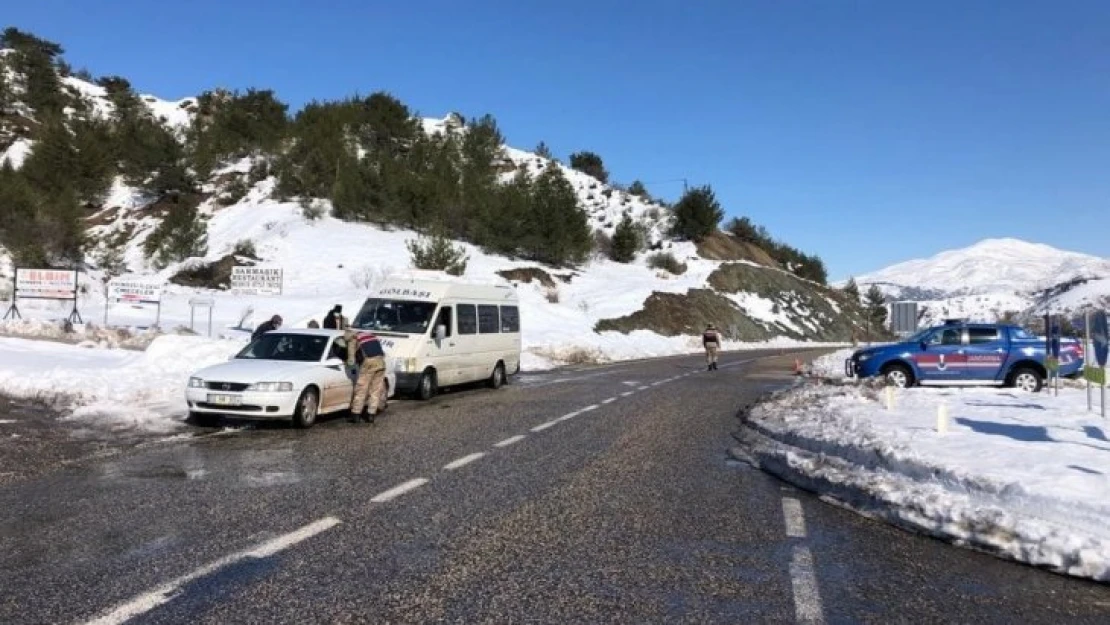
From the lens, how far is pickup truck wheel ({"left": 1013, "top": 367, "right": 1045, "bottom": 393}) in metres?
19.6

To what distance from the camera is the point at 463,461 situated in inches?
373

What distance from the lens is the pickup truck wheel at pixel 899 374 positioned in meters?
20.2

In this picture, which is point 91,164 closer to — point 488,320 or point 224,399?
point 488,320

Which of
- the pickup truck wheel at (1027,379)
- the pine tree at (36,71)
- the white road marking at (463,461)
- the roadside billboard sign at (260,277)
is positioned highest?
the pine tree at (36,71)

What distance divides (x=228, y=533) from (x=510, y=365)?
15127 millimetres

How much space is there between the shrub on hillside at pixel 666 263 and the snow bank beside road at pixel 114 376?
167 feet

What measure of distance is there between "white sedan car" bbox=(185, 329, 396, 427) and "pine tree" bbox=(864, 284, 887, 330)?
79017 mm

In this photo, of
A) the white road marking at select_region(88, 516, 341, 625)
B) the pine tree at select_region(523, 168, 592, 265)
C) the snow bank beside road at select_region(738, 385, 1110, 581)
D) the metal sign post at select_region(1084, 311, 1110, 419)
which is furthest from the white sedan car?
the pine tree at select_region(523, 168, 592, 265)

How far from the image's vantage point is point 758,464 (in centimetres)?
973

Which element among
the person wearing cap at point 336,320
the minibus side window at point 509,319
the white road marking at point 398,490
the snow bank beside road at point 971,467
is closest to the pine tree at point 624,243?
the minibus side window at point 509,319

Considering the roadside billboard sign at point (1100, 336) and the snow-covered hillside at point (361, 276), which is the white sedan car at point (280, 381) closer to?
the roadside billboard sign at point (1100, 336)

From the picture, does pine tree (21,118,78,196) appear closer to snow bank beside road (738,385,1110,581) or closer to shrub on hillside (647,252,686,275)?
shrub on hillside (647,252,686,275)

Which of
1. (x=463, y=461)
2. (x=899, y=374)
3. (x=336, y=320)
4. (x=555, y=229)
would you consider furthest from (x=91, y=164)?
(x=463, y=461)

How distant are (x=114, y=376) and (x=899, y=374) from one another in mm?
17070
